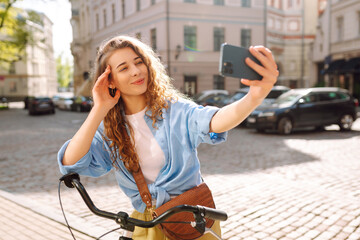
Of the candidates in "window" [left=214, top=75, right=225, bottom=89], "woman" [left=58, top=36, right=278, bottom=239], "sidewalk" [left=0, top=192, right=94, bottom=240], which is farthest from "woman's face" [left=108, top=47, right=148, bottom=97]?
"window" [left=214, top=75, right=225, bottom=89]

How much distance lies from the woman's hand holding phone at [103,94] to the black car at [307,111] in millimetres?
11077

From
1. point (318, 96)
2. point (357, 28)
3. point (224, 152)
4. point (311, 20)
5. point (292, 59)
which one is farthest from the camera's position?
point (311, 20)

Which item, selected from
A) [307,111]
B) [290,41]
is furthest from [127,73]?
[290,41]

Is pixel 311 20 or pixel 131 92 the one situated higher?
pixel 311 20

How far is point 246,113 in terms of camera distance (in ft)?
5.17

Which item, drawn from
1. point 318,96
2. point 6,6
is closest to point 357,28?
point 318,96

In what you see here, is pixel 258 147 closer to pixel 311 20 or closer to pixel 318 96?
pixel 318 96

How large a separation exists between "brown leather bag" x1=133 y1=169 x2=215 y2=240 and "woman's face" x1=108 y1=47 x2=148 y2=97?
0.47 metres

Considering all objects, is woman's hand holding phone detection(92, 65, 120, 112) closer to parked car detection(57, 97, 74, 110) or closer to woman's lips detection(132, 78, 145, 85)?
woman's lips detection(132, 78, 145, 85)

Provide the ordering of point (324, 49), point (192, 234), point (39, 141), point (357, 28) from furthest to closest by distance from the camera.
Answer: point (324, 49) < point (357, 28) < point (39, 141) < point (192, 234)

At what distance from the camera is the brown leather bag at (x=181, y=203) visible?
1.72 meters

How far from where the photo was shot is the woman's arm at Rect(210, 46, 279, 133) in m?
1.31

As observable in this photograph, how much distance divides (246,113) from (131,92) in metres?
0.67

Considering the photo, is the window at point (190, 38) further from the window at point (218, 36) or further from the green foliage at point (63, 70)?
the green foliage at point (63, 70)
